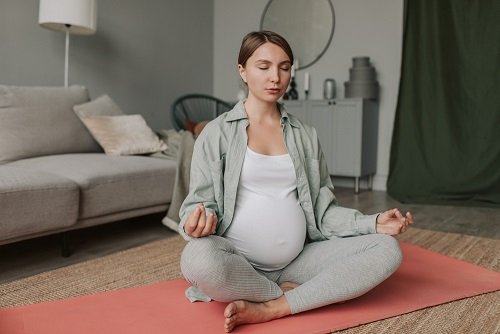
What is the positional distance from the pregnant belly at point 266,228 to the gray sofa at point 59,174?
37.8 inches

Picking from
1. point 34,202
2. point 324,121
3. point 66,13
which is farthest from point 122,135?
point 324,121

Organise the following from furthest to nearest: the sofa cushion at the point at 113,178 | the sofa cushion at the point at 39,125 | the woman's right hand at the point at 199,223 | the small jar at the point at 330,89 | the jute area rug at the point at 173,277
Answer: the small jar at the point at 330,89 → the sofa cushion at the point at 39,125 → the sofa cushion at the point at 113,178 → the jute area rug at the point at 173,277 → the woman's right hand at the point at 199,223

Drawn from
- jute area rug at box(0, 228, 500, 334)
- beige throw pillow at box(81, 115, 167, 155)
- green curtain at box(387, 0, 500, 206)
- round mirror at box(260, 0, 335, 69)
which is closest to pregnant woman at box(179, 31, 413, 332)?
jute area rug at box(0, 228, 500, 334)

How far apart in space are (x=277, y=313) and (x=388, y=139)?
10.9 ft

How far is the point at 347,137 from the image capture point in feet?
13.8

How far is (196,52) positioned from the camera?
5.23m

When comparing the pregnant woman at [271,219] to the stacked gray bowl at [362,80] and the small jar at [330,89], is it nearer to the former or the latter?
the stacked gray bowl at [362,80]

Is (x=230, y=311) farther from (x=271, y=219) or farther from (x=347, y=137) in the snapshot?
(x=347, y=137)

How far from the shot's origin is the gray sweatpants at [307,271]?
129 cm

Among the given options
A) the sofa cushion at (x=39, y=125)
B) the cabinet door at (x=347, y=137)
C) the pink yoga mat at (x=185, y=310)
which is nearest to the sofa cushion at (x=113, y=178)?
the sofa cushion at (x=39, y=125)

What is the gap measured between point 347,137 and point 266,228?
291 centimetres

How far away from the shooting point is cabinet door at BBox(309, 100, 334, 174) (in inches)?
170

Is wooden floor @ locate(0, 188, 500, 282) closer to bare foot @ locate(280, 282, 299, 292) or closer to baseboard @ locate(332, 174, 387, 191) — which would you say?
baseboard @ locate(332, 174, 387, 191)

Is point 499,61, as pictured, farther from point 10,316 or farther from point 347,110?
point 10,316
